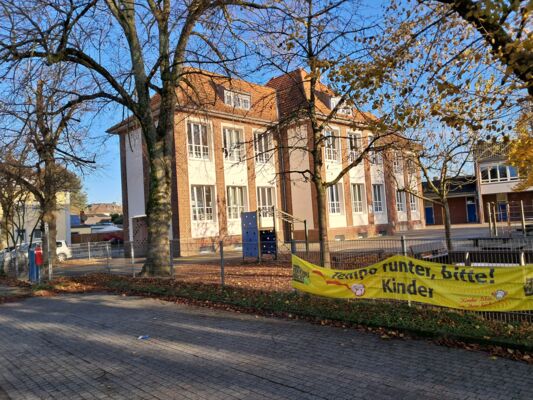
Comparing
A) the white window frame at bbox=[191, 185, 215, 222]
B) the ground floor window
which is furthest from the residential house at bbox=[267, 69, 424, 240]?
the white window frame at bbox=[191, 185, 215, 222]

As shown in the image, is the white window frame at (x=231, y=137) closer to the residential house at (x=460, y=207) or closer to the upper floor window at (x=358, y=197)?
the upper floor window at (x=358, y=197)

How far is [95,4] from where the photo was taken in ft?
41.0

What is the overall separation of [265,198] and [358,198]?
775cm

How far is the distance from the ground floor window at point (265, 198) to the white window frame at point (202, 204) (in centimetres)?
375

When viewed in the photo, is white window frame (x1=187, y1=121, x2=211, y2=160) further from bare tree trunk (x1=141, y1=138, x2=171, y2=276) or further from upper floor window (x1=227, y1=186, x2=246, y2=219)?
bare tree trunk (x1=141, y1=138, x2=171, y2=276)

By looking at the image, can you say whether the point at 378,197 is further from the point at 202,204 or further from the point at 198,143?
the point at 198,143

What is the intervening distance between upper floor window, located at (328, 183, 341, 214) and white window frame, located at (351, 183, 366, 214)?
1739 millimetres

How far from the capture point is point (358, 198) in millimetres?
32656

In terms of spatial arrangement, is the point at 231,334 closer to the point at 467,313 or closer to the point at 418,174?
the point at 467,313

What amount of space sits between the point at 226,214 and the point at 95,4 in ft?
50.2

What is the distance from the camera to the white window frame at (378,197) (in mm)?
34344

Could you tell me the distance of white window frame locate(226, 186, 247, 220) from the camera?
26.7 metres

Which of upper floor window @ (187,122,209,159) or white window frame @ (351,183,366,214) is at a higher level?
upper floor window @ (187,122,209,159)

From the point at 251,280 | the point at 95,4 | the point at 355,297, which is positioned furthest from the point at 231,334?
the point at 95,4
